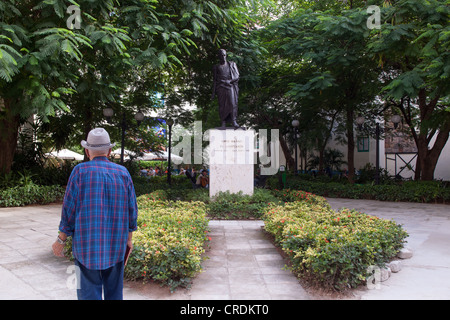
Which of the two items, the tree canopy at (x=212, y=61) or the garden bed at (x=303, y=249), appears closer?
the garden bed at (x=303, y=249)

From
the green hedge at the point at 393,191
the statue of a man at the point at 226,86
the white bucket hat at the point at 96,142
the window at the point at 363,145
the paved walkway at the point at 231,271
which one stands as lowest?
the paved walkway at the point at 231,271

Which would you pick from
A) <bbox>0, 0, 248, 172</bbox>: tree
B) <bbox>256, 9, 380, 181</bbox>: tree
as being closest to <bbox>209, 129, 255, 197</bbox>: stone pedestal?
<bbox>0, 0, 248, 172</bbox>: tree

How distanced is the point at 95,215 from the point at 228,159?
707 centimetres

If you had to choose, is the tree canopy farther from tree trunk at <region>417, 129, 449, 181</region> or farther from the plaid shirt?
the plaid shirt

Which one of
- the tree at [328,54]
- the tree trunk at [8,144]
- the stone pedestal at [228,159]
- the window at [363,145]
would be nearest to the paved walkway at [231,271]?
the stone pedestal at [228,159]

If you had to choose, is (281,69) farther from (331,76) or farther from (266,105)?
(331,76)

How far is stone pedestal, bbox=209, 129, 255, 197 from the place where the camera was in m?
9.55

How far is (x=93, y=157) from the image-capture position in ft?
9.06

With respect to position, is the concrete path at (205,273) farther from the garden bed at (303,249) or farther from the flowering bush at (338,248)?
the flowering bush at (338,248)

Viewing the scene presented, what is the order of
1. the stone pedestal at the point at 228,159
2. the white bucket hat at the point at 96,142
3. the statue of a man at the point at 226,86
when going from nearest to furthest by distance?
the white bucket hat at the point at 96,142 < the stone pedestal at the point at 228,159 < the statue of a man at the point at 226,86

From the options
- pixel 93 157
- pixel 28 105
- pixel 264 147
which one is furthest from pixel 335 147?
pixel 93 157

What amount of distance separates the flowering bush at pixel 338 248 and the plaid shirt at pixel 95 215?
2250 millimetres

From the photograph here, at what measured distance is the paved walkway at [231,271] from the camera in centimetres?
375

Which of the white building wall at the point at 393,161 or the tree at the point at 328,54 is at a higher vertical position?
the tree at the point at 328,54
